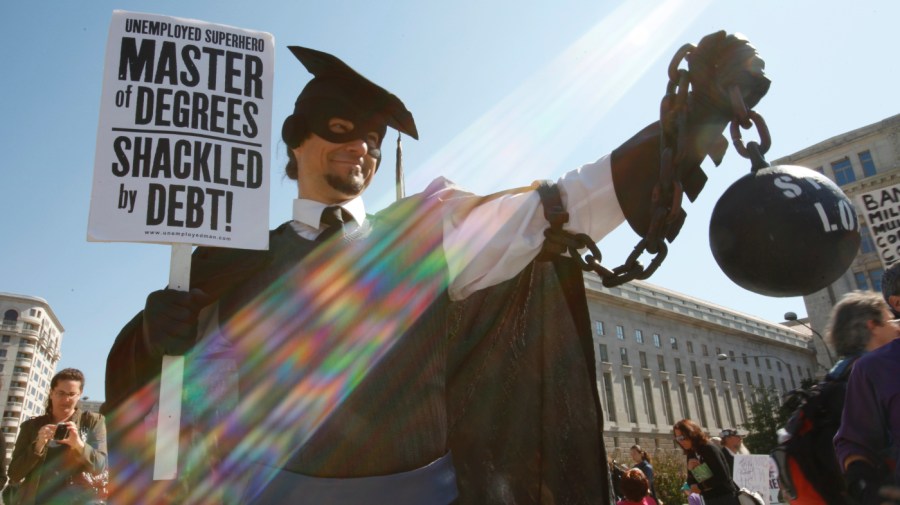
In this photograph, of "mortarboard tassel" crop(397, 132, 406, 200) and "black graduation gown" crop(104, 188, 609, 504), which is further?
"mortarboard tassel" crop(397, 132, 406, 200)

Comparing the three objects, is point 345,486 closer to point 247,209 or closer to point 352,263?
point 352,263

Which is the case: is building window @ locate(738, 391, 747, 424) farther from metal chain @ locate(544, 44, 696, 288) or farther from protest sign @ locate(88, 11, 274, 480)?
metal chain @ locate(544, 44, 696, 288)

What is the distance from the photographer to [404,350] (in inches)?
75.2

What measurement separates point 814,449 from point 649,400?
5450cm

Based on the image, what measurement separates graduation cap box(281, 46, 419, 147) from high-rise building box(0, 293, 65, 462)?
117416 millimetres

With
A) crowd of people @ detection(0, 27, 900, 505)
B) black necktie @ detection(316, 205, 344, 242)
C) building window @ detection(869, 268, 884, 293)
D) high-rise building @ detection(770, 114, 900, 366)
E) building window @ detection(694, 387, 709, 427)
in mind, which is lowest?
crowd of people @ detection(0, 27, 900, 505)

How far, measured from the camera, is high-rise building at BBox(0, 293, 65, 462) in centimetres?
10275

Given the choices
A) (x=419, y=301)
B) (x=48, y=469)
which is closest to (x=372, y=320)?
(x=419, y=301)

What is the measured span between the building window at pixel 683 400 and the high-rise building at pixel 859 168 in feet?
55.4

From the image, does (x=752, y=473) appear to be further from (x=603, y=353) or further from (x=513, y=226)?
(x=603, y=353)

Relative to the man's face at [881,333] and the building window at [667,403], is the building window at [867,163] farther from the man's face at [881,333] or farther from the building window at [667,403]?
the man's face at [881,333]

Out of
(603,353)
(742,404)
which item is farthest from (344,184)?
(742,404)

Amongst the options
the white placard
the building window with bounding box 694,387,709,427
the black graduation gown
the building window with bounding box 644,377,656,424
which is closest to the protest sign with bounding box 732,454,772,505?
the white placard

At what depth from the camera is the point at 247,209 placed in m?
2.38
